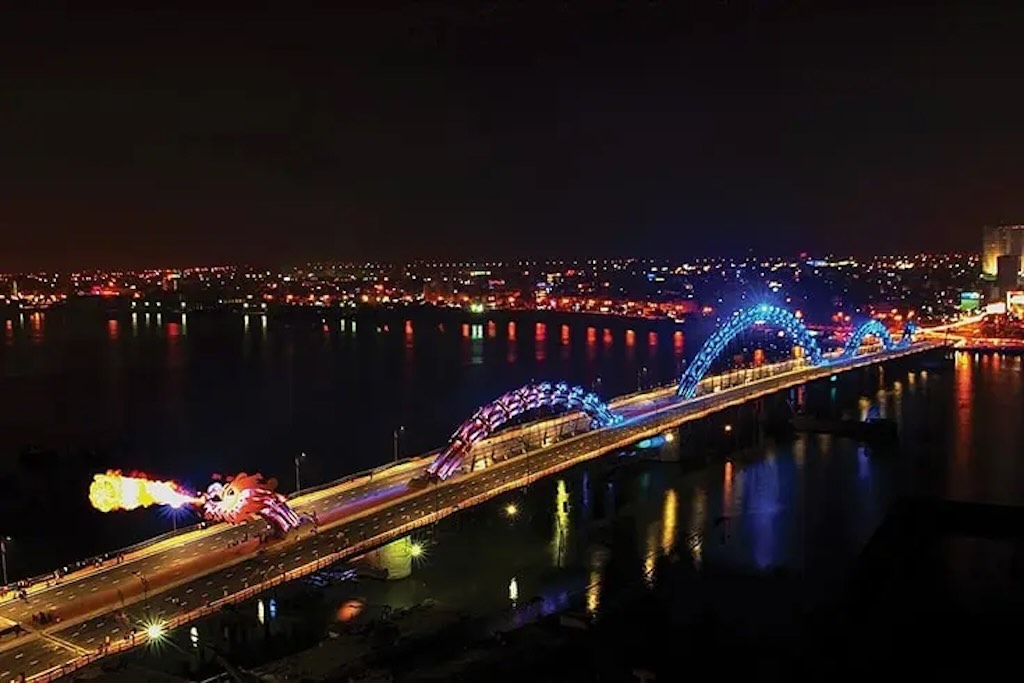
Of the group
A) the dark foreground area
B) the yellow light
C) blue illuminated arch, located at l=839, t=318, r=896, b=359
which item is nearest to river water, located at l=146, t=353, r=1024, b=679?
the dark foreground area

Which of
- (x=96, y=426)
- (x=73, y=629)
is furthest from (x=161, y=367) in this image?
(x=73, y=629)

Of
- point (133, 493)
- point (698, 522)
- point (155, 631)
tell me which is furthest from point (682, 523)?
point (155, 631)

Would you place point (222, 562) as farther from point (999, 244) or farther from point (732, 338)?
point (999, 244)

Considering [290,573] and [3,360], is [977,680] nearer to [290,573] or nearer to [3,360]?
[290,573]

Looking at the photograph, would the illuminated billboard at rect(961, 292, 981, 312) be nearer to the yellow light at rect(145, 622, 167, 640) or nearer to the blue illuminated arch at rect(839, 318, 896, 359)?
the blue illuminated arch at rect(839, 318, 896, 359)

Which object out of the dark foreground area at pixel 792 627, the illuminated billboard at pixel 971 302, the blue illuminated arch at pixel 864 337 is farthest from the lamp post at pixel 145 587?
the illuminated billboard at pixel 971 302

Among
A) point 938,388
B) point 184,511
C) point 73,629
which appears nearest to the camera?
point 73,629

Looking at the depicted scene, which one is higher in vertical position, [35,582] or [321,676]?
[35,582]
